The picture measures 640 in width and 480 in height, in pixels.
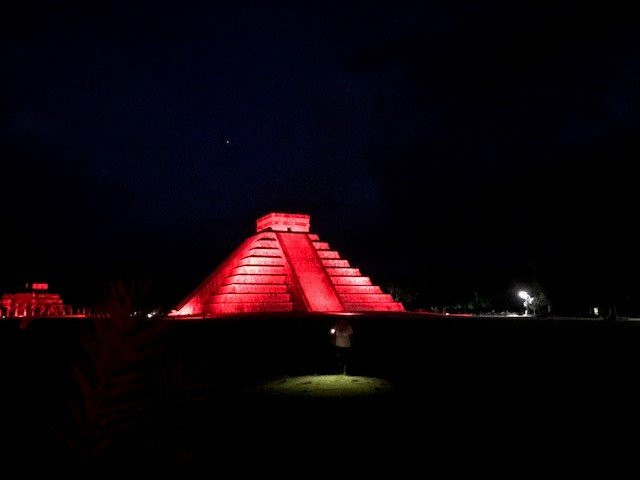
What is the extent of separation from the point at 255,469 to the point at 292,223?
47.0m

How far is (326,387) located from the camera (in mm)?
11656

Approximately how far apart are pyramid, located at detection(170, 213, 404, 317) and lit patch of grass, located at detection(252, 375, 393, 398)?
91.9 feet

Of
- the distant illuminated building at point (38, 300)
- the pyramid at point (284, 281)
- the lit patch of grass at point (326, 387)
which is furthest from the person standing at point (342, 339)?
the distant illuminated building at point (38, 300)

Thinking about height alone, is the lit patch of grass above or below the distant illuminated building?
below

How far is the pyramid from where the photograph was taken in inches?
1658

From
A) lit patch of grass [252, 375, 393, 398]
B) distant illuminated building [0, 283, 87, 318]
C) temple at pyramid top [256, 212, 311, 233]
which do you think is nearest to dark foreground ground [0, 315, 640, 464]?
lit patch of grass [252, 375, 393, 398]

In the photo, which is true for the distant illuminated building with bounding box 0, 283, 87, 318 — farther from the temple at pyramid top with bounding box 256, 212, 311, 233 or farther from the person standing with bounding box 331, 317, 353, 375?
the person standing with bounding box 331, 317, 353, 375

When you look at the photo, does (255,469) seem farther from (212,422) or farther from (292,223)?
(292,223)

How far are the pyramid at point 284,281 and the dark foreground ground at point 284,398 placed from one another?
2241 centimetres

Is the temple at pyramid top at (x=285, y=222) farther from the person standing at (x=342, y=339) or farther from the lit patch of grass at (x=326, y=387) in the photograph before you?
the lit patch of grass at (x=326, y=387)

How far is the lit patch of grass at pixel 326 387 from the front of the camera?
10.9 m

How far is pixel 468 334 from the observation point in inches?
933

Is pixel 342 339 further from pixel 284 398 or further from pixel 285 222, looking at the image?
pixel 285 222

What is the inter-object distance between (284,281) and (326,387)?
34.2 metres
